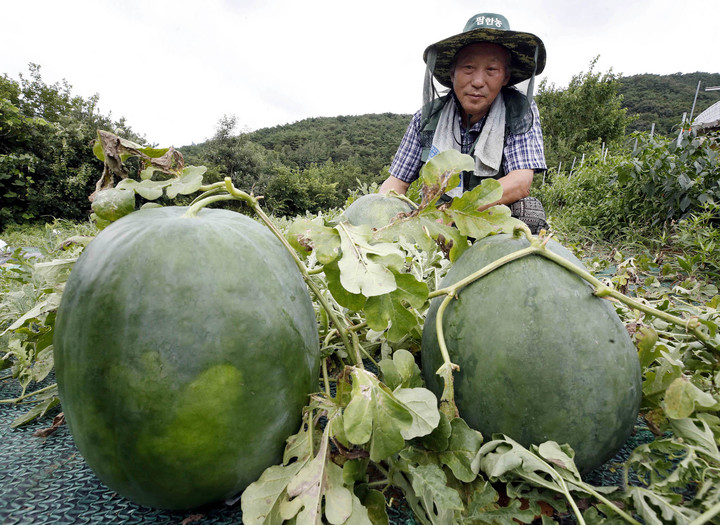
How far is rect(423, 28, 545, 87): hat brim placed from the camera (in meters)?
3.28

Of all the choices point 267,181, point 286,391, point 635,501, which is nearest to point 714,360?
point 635,501

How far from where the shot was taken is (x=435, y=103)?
409 cm

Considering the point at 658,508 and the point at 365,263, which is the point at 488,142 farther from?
the point at 658,508

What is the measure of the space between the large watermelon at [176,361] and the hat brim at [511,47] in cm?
323

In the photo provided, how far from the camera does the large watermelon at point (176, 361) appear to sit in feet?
2.57

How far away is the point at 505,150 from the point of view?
12.4 ft

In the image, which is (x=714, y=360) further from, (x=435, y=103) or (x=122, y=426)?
(x=435, y=103)

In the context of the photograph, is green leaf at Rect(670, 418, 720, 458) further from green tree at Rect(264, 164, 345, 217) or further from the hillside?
the hillside

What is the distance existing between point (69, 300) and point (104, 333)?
0.16 m

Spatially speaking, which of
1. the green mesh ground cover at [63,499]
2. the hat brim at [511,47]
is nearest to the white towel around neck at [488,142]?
the hat brim at [511,47]

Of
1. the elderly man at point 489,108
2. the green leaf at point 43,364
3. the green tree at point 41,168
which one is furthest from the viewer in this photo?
the green tree at point 41,168

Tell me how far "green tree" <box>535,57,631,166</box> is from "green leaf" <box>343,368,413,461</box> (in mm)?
34030

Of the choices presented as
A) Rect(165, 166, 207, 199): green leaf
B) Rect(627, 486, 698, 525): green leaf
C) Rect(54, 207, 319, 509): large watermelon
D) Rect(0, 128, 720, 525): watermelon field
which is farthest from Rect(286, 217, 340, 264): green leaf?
Rect(627, 486, 698, 525): green leaf

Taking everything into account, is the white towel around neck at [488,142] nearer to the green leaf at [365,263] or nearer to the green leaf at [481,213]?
the green leaf at [481,213]
